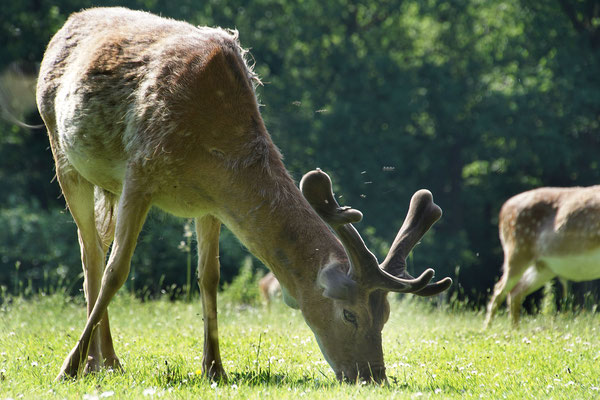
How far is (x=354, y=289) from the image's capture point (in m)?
4.23

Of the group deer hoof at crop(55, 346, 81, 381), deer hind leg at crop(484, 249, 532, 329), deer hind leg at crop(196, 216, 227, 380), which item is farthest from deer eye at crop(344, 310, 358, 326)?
deer hind leg at crop(484, 249, 532, 329)

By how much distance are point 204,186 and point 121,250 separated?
0.67m

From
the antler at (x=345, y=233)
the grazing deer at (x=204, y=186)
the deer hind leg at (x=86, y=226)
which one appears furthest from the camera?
the deer hind leg at (x=86, y=226)

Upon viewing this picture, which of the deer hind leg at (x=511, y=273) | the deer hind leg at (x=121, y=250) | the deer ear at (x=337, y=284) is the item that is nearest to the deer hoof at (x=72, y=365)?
the deer hind leg at (x=121, y=250)

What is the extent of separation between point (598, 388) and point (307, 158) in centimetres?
1891

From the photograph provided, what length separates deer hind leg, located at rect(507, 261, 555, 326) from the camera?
10.0m

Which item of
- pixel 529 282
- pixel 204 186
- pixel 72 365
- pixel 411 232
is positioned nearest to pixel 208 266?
pixel 204 186

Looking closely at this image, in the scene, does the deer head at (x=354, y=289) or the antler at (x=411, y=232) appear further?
the antler at (x=411, y=232)

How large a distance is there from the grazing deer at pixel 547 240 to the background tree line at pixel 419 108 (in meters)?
9.14

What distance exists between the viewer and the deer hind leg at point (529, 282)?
394 inches

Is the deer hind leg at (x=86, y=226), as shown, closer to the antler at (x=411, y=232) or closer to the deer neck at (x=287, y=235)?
the deer neck at (x=287, y=235)

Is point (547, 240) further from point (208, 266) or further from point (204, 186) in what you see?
point (204, 186)

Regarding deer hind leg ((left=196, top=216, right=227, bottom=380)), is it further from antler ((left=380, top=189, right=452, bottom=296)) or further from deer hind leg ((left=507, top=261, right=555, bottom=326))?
deer hind leg ((left=507, top=261, right=555, bottom=326))

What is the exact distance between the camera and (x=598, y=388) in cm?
429
